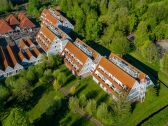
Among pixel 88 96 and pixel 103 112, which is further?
pixel 88 96

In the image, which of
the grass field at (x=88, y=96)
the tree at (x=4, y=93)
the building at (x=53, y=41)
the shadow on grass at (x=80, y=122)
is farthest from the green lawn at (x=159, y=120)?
the building at (x=53, y=41)

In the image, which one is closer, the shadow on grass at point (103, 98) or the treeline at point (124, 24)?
the shadow on grass at point (103, 98)

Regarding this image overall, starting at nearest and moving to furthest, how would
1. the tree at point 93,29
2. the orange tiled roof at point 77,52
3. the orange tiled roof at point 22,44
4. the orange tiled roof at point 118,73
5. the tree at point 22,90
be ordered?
the tree at point 22,90
the orange tiled roof at point 118,73
the orange tiled roof at point 77,52
the orange tiled roof at point 22,44
the tree at point 93,29

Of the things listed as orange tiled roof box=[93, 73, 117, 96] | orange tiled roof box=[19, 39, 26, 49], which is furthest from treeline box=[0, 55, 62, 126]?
orange tiled roof box=[19, 39, 26, 49]

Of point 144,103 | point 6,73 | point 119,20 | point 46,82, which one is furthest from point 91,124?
point 119,20

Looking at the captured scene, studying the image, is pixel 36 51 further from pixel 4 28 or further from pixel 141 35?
pixel 141 35

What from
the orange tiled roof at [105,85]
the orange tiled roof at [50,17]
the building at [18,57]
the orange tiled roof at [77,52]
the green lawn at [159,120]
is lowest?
the green lawn at [159,120]

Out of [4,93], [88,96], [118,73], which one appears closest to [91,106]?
[88,96]

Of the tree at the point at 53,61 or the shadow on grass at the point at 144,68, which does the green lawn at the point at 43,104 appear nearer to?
the tree at the point at 53,61

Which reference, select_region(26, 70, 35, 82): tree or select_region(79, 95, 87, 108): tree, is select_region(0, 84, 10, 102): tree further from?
select_region(79, 95, 87, 108): tree
